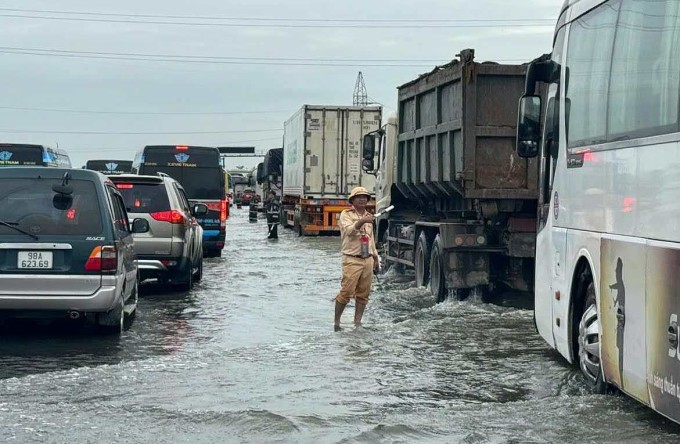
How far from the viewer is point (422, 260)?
16828 millimetres

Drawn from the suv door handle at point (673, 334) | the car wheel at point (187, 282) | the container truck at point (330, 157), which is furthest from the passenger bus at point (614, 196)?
the container truck at point (330, 157)

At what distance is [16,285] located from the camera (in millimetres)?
10578

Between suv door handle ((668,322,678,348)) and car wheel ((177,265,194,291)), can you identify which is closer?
suv door handle ((668,322,678,348))

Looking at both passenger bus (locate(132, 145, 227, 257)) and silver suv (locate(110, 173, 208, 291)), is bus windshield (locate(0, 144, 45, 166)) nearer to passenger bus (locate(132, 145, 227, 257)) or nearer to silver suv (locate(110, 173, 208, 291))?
passenger bus (locate(132, 145, 227, 257))

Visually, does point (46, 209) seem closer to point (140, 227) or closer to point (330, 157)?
point (140, 227)

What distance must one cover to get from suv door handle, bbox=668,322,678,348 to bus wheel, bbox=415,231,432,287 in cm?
1022

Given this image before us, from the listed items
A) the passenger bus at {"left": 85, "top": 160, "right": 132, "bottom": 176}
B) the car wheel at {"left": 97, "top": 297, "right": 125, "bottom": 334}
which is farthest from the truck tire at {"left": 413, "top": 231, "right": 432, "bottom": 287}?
the passenger bus at {"left": 85, "top": 160, "right": 132, "bottom": 176}

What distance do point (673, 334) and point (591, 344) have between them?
6.31 feet

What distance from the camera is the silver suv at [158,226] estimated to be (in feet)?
54.2

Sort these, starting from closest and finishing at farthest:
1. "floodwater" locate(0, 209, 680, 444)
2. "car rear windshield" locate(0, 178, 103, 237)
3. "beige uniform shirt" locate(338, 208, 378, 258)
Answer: "floodwater" locate(0, 209, 680, 444), "car rear windshield" locate(0, 178, 103, 237), "beige uniform shirt" locate(338, 208, 378, 258)

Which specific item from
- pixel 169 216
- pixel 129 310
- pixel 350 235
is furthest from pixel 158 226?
pixel 350 235

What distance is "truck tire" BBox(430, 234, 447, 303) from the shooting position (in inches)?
595

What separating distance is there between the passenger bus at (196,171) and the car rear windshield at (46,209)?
15.1 meters

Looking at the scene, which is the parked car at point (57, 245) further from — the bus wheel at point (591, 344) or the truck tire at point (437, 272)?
the truck tire at point (437, 272)
